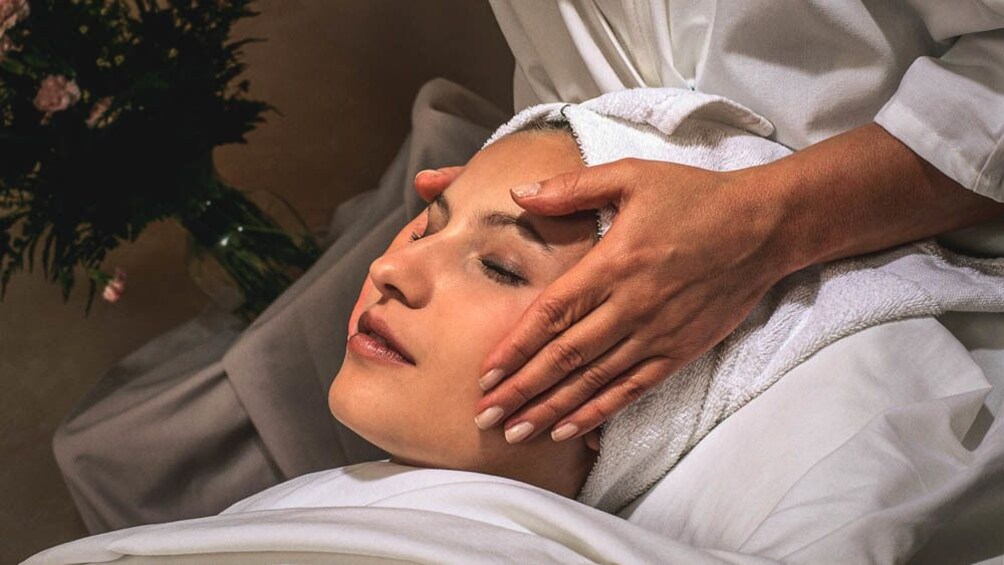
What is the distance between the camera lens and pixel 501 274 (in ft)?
2.58

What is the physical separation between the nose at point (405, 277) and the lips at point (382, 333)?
0.02m

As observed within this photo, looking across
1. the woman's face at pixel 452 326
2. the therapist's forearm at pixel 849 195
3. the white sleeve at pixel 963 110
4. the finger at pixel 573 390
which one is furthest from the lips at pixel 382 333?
the white sleeve at pixel 963 110

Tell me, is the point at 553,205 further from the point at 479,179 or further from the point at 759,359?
the point at 759,359

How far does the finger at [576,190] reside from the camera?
760 mm

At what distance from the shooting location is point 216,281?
1.38 m

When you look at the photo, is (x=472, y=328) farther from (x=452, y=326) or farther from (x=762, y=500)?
(x=762, y=500)

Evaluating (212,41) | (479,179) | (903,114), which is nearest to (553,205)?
(479,179)

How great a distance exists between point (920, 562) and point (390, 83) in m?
1.25

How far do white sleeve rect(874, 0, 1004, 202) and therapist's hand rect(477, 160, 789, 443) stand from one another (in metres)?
0.15

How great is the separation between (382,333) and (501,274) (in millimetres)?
111

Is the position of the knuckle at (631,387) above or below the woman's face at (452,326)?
below

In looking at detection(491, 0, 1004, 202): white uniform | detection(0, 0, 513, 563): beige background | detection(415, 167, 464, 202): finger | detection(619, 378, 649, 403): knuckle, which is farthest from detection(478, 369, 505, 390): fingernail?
detection(0, 0, 513, 563): beige background

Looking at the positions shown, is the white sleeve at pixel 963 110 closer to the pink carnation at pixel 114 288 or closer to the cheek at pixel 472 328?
the cheek at pixel 472 328

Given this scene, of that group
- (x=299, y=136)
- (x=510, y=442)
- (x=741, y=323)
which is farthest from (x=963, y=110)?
(x=299, y=136)
